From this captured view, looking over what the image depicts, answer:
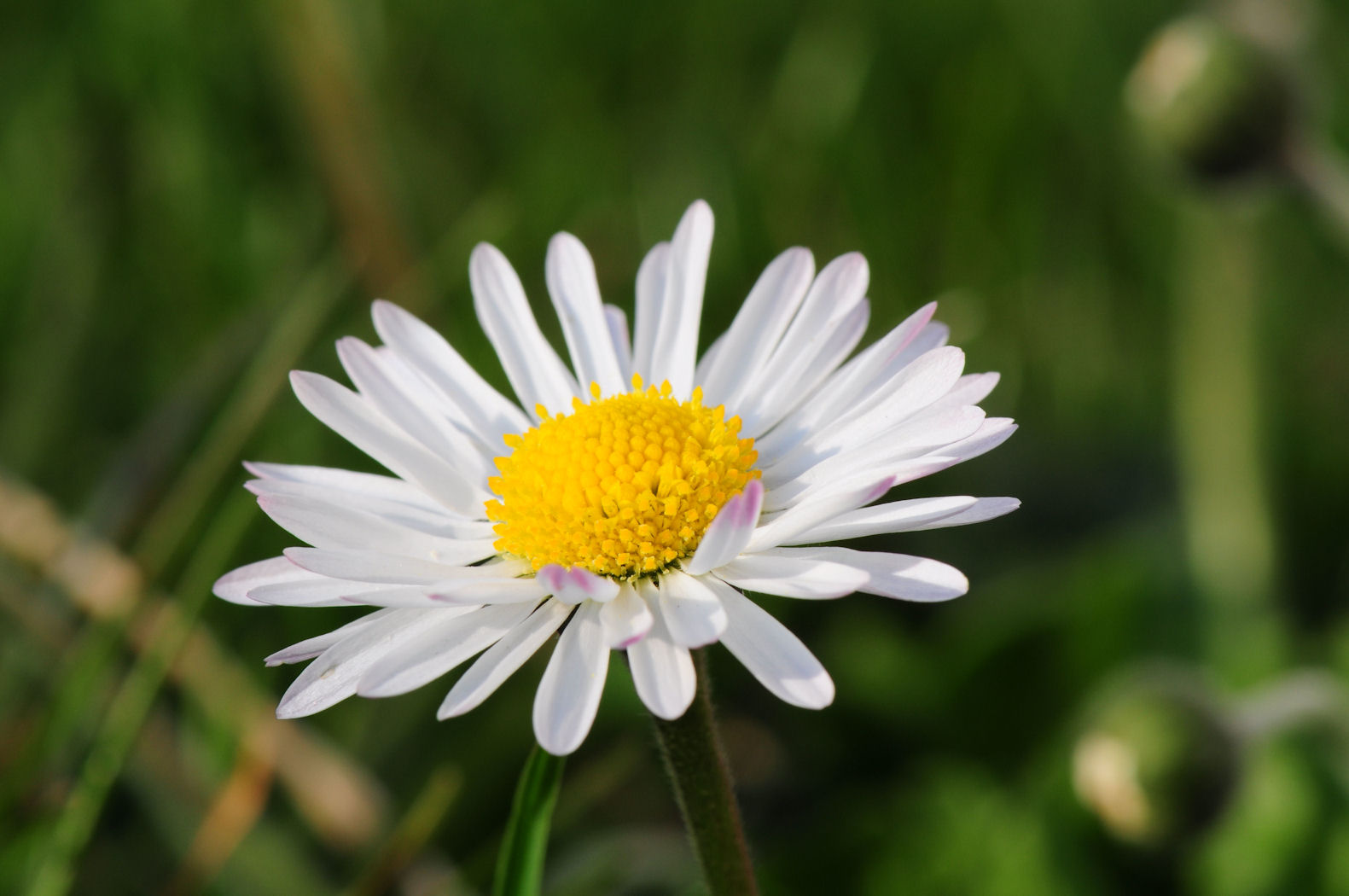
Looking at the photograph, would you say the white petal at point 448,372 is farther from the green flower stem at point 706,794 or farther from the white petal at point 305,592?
the green flower stem at point 706,794

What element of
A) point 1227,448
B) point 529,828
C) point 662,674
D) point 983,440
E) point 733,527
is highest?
point 1227,448

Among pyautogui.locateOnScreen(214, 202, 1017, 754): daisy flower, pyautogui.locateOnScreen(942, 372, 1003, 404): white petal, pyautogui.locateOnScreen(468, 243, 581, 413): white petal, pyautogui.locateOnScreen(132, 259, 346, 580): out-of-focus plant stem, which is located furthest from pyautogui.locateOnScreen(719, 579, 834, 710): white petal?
pyautogui.locateOnScreen(132, 259, 346, 580): out-of-focus plant stem

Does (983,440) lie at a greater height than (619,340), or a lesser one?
lesser

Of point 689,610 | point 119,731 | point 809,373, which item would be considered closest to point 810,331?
point 809,373

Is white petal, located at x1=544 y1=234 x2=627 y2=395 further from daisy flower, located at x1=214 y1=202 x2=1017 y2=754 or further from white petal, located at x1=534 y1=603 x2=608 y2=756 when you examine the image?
white petal, located at x1=534 y1=603 x2=608 y2=756

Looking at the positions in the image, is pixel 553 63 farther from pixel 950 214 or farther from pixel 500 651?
pixel 500 651

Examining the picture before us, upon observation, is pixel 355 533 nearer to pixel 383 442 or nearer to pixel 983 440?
pixel 383 442

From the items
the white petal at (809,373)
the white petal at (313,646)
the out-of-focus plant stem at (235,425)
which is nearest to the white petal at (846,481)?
the white petal at (809,373)
